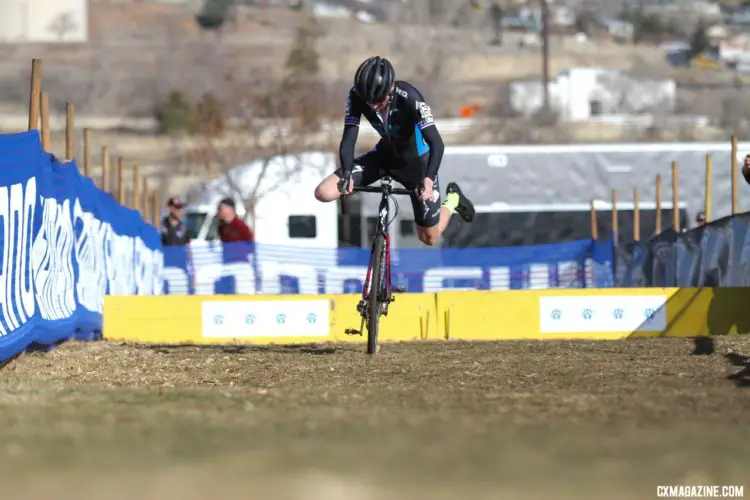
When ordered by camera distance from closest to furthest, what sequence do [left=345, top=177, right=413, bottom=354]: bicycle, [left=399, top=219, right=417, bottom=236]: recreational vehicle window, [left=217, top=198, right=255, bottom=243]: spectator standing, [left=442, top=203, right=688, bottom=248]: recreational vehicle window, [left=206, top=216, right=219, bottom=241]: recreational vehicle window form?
1. [left=345, top=177, right=413, bottom=354]: bicycle
2. [left=217, top=198, right=255, bottom=243]: spectator standing
3. [left=399, top=219, right=417, bottom=236]: recreational vehicle window
4. [left=442, top=203, right=688, bottom=248]: recreational vehicle window
5. [left=206, top=216, right=219, bottom=241]: recreational vehicle window

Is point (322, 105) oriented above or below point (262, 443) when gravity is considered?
above

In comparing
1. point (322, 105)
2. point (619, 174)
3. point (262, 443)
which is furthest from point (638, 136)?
point (262, 443)

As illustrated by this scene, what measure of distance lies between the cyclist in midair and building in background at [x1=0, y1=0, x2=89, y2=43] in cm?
14753

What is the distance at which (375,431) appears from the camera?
20.7ft

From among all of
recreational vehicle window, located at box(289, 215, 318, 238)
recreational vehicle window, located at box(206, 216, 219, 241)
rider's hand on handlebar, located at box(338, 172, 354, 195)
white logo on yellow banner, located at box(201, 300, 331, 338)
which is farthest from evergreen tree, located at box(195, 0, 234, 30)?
rider's hand on handlebar, located at box(338, 172, 354, 195)

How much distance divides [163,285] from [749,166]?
→ 14.8m

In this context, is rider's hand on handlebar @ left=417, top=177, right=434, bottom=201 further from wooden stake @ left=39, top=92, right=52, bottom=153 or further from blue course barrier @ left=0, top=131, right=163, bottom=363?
wooden stake @ left=39, top=92, right=52, bottom=153

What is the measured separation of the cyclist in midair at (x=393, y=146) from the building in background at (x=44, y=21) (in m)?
148

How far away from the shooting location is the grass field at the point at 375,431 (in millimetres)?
5078

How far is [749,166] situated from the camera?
1191 cm

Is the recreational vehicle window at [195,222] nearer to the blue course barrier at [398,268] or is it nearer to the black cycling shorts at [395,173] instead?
the blue course barrier at [398,268]

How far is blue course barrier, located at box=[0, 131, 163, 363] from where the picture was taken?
35.9ft

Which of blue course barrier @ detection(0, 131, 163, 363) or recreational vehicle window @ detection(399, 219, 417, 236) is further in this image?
recreational vehicle window @ detection(399, 219, 417, 236)

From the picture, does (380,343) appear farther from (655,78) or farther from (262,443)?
(655,78)
